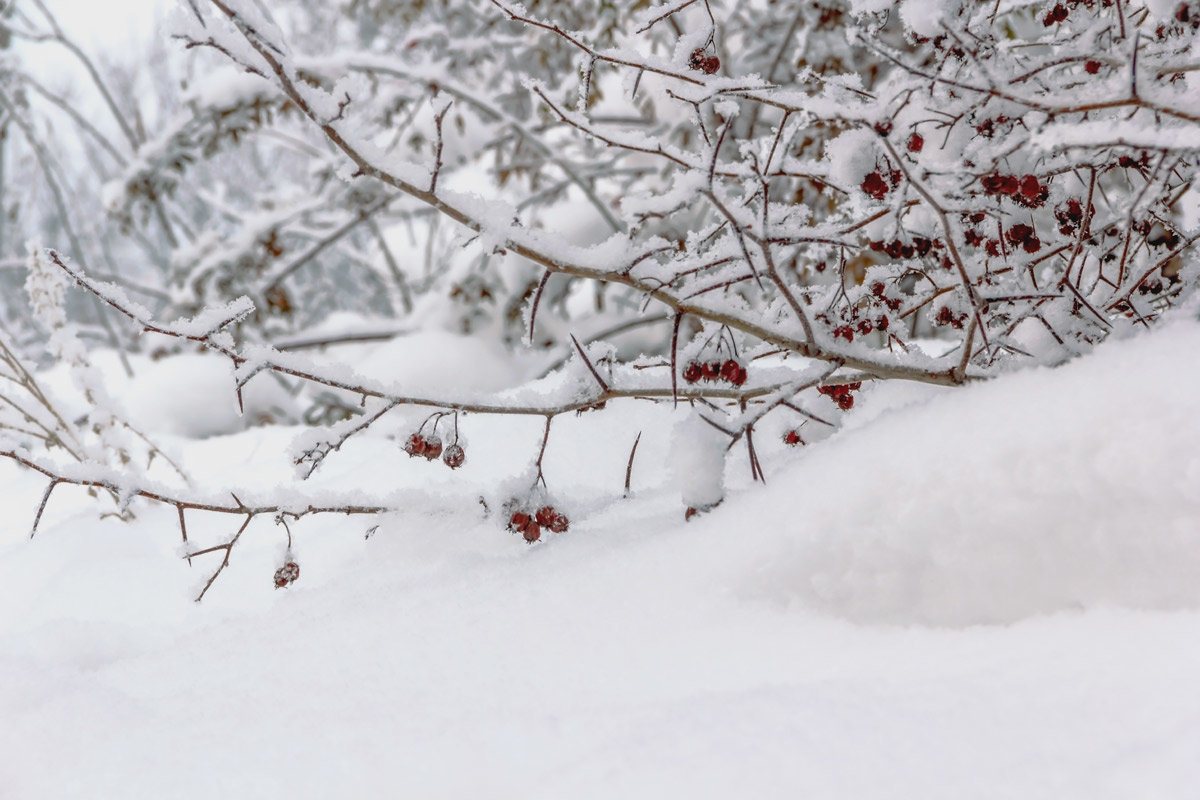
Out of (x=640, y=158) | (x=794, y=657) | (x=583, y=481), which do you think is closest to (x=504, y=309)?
(x=640, y=158)

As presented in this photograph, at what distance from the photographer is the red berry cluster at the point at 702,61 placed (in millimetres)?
1222

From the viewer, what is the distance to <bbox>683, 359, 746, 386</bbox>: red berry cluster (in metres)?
1.25

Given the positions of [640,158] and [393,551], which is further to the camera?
[640,158]

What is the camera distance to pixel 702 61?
123 centimetres

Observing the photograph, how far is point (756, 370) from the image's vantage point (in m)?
1.51

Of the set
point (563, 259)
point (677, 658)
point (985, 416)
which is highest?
point (563, 259)

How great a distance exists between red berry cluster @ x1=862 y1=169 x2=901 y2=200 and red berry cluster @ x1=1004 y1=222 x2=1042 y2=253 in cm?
25

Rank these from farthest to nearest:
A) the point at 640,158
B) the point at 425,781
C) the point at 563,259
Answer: the point at 640,158 → the point at 563,259 → the point at 425,781

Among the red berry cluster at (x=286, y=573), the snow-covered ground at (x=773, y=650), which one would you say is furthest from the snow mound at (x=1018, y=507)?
the red berry cluster at (x=286, y=573)

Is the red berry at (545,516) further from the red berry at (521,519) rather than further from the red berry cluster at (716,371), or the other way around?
A: the red berry cluster at (716,371)

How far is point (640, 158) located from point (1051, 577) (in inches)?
146

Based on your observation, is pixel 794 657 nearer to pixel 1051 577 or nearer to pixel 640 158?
pixel 1051 577

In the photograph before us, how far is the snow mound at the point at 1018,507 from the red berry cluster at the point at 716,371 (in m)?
0.20

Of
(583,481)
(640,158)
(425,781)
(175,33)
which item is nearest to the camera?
(425,781)
